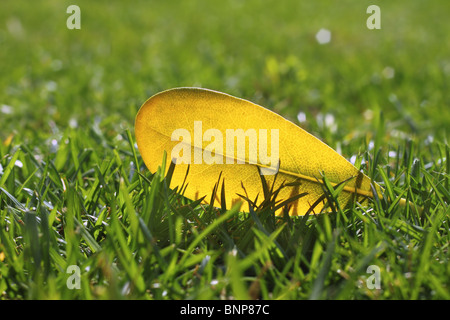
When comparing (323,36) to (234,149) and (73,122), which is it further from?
(234,149)

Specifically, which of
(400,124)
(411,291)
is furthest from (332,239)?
(400,124)

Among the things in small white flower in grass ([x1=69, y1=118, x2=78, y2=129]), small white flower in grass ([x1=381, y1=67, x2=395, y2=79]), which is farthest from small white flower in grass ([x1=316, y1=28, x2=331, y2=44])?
small white flower in grass ([x1=69, y1=118, x2=78, y2=129])

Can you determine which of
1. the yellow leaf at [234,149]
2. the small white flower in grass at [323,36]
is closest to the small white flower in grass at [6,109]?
the yellow leaf at [234,149]

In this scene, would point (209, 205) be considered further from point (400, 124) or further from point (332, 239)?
point (400, 124)

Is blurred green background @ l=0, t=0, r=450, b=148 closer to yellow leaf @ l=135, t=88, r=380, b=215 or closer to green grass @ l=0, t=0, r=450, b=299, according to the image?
green grass @ l=0, t=0, r=450, b=299

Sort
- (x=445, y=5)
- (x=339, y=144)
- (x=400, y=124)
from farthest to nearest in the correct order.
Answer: (x=445, y=5) < (x=400, y=124) < (x=339, y=144)

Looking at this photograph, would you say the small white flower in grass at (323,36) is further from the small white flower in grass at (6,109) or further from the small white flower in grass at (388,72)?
the small white flower in grass at (6,109)
